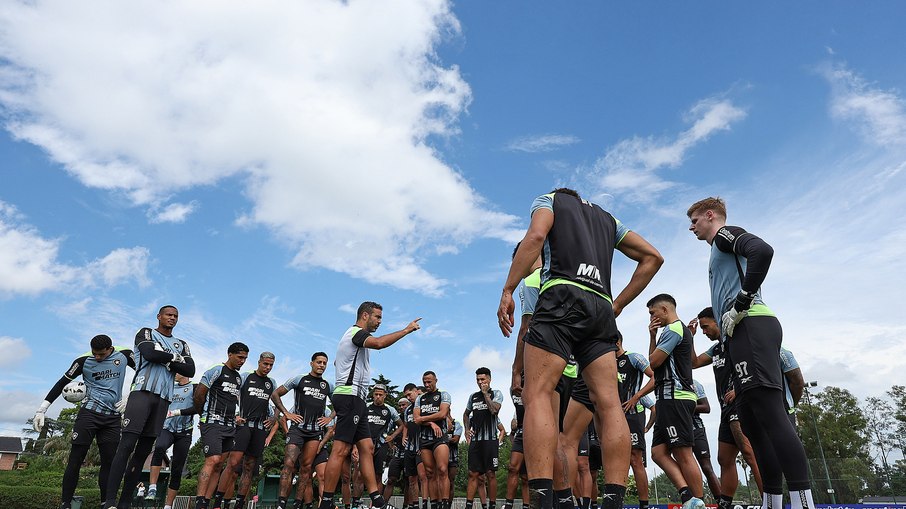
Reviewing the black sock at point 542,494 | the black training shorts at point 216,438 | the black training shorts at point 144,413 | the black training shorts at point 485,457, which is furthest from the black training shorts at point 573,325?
the black training shorts at point 485,457

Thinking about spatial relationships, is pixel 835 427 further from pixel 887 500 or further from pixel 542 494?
pixel 542 494

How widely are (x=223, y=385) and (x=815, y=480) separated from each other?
27.1 m

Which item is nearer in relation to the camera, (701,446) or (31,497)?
(701,446)

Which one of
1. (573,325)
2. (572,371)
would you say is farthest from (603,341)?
(572,371)

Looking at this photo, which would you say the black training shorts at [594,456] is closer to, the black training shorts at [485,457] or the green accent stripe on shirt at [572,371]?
the black training shorts at [485,457]

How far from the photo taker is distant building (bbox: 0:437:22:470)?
8000 cm

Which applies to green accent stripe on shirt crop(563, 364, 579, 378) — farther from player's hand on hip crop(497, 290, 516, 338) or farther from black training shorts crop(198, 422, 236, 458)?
black training shorts crop(198, 422, 236, 458)

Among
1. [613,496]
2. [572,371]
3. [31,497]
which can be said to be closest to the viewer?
[613,496]

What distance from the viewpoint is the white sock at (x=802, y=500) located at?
4.16m

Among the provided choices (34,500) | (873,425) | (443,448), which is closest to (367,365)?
(443,448)

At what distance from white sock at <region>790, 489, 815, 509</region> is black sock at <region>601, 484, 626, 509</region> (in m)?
1.53

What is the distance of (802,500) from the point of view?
4.19m

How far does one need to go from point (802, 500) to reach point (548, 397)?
2.38 meters

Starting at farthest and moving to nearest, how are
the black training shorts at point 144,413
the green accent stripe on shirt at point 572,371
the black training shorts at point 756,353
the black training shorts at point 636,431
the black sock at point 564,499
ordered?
the black training shorts at point 636,431, the black training shorts at point 144,413, the green accent stripe on shirt at point 572,371, the black training shorts at point 756,353, the black sock at point 564,499
